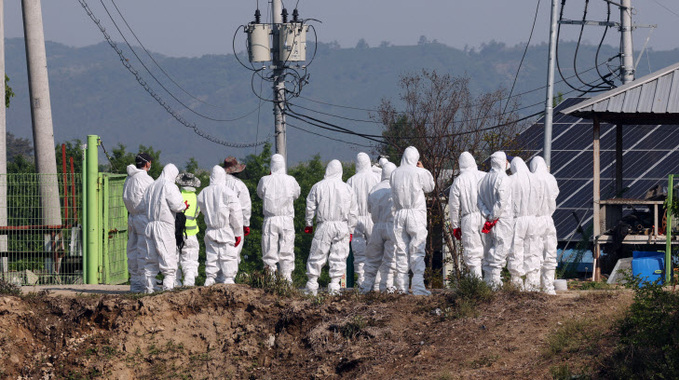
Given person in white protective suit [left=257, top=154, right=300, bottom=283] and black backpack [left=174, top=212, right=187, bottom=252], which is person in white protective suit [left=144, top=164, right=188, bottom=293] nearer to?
black backpack [left=174, top=212, right=187, bottom=252]

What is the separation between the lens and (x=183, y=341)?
14891mm

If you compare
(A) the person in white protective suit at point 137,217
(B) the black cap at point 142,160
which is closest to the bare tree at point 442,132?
(A) the person in white protective suit at point 137,217

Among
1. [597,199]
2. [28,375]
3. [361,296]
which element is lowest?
[28,375]

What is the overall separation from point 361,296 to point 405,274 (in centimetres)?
97

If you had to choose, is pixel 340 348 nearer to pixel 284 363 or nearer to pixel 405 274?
pixel 284 363

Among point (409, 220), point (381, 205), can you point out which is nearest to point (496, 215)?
point (409, 220)

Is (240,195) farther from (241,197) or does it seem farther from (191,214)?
(191,214)

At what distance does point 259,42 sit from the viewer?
26.7 m

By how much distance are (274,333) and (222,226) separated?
7.53 feet

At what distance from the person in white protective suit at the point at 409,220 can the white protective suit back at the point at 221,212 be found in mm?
2511

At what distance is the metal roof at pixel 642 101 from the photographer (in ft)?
61.5

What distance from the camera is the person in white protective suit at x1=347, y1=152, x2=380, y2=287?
17578 mm

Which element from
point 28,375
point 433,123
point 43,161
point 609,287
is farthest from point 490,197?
point 433,123

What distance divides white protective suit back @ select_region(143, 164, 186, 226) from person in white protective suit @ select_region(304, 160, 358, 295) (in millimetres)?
1991
